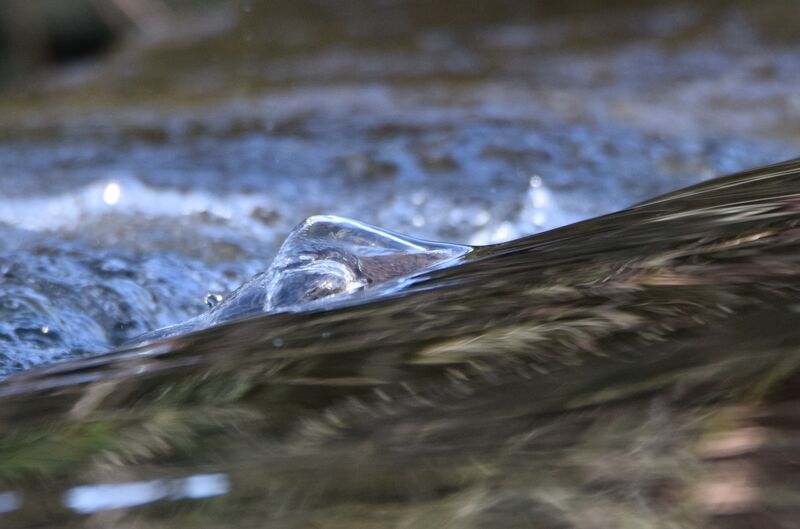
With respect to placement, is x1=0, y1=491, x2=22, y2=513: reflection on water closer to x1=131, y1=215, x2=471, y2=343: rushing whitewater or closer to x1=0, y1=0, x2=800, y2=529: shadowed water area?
x1=0, y1=0, x2=800, y2=529: shadowed water area

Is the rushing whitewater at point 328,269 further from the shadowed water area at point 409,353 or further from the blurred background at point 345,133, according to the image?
the blurred background at point 345,133

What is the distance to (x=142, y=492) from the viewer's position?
89 cm

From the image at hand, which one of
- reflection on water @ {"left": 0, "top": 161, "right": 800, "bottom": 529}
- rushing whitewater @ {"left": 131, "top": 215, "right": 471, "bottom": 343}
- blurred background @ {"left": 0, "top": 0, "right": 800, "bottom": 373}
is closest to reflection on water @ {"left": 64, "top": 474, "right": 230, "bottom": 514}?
reflection on water @ {"left": 0, "top": 161, "right": 800, "bottom": 529}

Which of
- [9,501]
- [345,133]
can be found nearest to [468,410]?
[9,501]

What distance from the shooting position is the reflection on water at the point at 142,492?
87 cm

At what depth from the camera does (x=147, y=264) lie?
2.18 meters

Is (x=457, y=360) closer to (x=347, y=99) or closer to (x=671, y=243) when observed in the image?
(x=671, y=243)

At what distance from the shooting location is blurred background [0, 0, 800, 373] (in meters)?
2.29

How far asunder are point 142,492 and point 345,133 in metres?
3.48

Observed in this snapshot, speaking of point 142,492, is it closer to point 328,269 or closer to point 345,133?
point 328,269

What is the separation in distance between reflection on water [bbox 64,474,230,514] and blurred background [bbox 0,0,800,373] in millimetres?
675

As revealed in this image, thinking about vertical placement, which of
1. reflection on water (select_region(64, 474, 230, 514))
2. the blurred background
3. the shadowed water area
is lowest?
reflection on water (select_region(64, 474, 230, 514))

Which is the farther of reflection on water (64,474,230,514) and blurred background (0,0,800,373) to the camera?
blurred background (0,0,800,373)

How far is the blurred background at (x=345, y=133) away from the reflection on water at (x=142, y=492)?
2.22 ft
